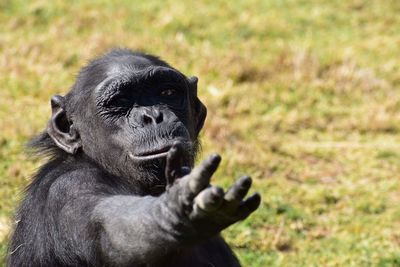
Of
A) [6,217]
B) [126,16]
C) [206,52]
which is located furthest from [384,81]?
[6,217]

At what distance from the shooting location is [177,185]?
13.5 ft

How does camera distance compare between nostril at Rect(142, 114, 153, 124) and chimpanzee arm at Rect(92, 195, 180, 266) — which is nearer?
chimpanzee arm at Rect(92, 195, 180, 266)

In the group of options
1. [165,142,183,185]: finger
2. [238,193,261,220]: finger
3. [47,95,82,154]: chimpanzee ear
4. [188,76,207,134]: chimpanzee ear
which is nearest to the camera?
[238,193,261,220]: finger

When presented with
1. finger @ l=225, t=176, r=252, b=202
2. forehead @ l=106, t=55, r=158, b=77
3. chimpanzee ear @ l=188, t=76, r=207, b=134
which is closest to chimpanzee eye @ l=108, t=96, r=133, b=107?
forehead @ l=106, t=55, r=158, b=77

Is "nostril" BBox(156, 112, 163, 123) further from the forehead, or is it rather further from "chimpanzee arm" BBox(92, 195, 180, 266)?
"chimpanzee arm" BBox(92, 195, 180, 266)

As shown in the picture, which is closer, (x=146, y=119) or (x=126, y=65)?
(x=146, y=119)

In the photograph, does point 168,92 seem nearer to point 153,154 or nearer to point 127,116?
point 127,116

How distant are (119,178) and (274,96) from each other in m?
5.69

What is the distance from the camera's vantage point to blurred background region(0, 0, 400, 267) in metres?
8.27

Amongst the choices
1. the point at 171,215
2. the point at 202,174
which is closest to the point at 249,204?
the point at 202,174

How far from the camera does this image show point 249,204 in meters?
4.02

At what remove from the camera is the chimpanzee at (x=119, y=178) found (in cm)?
438

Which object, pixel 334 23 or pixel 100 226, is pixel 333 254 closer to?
pixel 100 226

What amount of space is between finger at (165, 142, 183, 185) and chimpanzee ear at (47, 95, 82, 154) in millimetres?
1900
